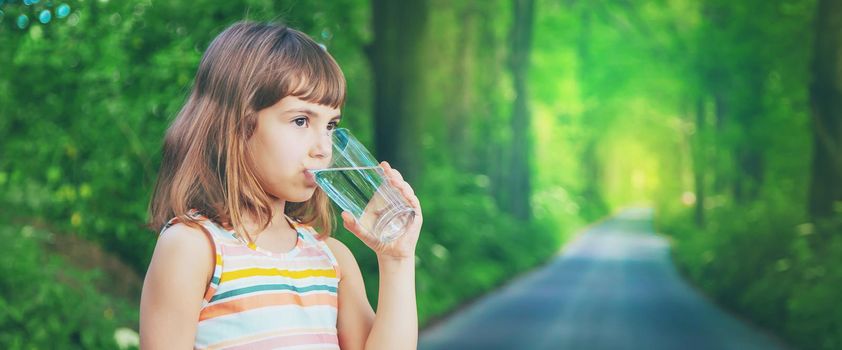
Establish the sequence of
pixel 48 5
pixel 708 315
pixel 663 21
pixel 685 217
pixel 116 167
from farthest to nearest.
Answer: pixel 685 217, pixel 663 21, pixel 708 315, pixel 116 167, pixel 48 5

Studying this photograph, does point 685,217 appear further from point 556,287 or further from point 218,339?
point 218,339

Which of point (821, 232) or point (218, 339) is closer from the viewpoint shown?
point (218, 339)

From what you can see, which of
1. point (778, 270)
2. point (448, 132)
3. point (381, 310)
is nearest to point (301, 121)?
point (381, 310)

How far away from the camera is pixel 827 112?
12484 millimetres

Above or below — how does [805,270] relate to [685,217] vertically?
above

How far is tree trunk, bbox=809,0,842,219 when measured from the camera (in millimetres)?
12398

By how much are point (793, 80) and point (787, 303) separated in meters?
7.57

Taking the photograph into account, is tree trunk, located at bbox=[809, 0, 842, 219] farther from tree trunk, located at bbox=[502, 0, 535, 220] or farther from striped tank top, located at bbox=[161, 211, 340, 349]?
tree trunk, located at bbox=[502, 0, 535, 220]

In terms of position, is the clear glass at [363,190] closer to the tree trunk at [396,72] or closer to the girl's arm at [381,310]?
the girl's arm at [381,310]

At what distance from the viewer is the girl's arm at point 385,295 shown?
6.23 feet

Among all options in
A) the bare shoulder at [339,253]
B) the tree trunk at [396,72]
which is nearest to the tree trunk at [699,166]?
the tree trunk at [396,72]

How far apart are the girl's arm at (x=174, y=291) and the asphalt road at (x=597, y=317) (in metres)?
9.20

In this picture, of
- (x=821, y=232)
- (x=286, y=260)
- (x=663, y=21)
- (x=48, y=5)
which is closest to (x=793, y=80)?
(x=821, y=232)

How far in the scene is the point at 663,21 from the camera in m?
29.1
